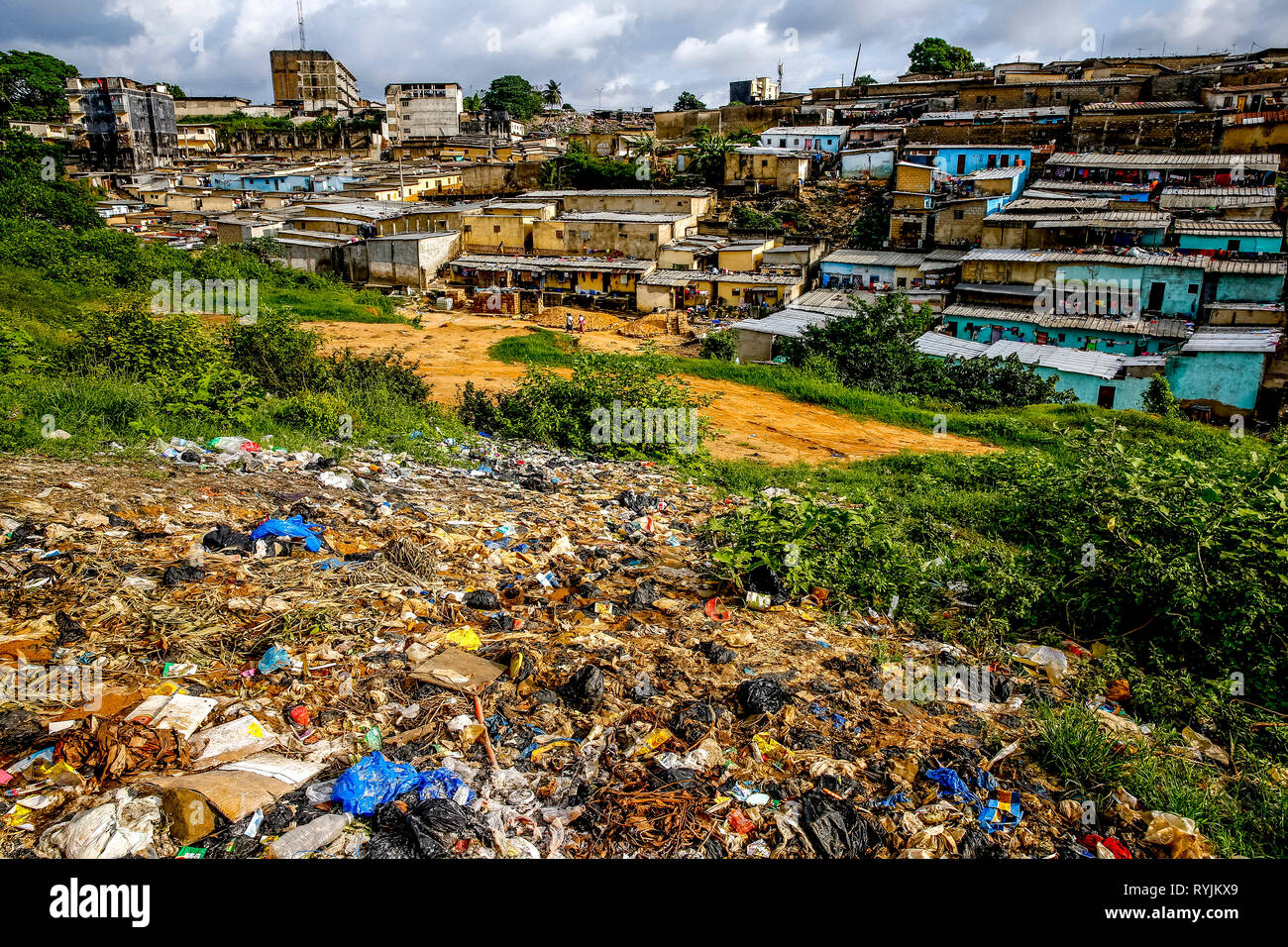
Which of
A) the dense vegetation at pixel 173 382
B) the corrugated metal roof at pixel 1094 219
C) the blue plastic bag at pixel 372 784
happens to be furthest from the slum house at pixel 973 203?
the blue plastic bag at pixel 372 784

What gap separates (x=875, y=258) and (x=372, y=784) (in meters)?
24.8

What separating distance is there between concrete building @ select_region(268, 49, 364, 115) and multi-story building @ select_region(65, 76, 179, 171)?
13414 mm

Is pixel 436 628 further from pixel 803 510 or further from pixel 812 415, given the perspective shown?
pixel 812 415

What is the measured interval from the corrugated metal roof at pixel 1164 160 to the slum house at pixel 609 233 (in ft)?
44.0

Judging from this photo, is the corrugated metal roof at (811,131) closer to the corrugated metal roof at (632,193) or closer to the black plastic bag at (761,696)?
the corrugated metal roof at (632,193)

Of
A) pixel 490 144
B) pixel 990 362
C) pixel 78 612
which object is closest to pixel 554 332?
pixel 990 362

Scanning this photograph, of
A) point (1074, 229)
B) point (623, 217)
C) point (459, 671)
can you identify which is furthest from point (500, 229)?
point (459, 671)

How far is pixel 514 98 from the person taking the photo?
58594 millimetres

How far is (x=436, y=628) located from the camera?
179 inches

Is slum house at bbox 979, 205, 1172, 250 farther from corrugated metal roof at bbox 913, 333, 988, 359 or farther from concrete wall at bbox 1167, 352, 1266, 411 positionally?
concrete wall at bbox 1167, 352, 1266, 411

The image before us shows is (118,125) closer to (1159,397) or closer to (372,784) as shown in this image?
(1159,397)

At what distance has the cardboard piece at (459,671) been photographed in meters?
3.96

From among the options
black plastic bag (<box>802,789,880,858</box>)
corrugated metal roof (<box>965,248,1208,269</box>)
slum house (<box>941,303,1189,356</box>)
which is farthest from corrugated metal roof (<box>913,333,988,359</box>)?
black plastic bag (<box>802,789,880,858</box>)

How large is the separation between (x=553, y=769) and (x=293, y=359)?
9549mm
